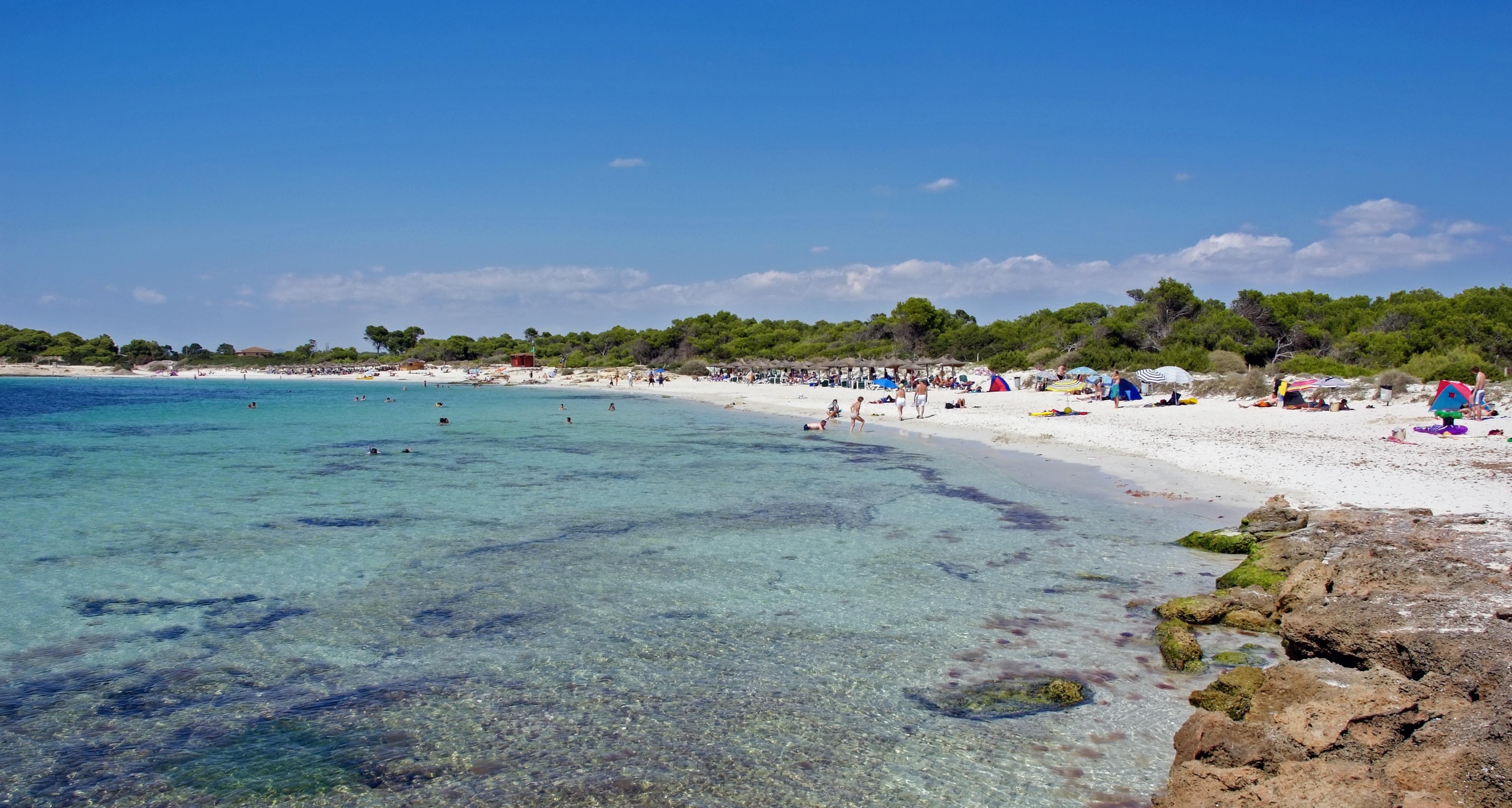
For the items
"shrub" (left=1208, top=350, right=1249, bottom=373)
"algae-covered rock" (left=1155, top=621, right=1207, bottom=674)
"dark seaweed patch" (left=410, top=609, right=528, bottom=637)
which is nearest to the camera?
"algae-covered rock" (left=1155, top=621, right=1207, bottom=674)

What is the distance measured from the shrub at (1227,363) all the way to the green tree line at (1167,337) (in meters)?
0.07

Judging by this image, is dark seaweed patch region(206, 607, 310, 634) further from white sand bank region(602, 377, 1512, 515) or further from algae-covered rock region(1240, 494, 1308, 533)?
white sand bank region(602, 377, 1512, 515)

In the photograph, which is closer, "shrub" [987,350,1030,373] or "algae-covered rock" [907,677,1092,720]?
"algae-covered rock" [907,677,1092,720]

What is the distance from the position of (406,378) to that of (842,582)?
89.6 metres

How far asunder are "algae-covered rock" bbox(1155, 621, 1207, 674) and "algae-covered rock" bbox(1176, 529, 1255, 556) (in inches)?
145

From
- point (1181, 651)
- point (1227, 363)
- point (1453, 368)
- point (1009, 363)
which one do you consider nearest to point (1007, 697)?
point (1181, 651)

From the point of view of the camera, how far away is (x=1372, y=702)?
3902mm

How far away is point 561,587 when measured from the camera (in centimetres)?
880

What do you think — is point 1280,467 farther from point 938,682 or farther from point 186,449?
point 186,449

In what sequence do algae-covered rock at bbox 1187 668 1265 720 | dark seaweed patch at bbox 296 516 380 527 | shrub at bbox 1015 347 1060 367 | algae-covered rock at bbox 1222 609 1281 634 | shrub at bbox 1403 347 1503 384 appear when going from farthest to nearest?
shrub at bbox 1015 347 1060 367
shrub at bbox 1403 347 1503 384
dark seaweed patch at bbox 296 516 380 527
algae-covered rock at bbox 1222 609 1281 634
algae-covered rock at bbox 1187 668 1265 720

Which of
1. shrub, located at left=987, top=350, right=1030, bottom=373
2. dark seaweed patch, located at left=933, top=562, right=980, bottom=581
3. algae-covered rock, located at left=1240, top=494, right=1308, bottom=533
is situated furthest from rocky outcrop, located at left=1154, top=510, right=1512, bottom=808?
shrub, located at left=987, top=350, right=1030, bottom=373

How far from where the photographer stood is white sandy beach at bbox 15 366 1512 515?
38.8 ft

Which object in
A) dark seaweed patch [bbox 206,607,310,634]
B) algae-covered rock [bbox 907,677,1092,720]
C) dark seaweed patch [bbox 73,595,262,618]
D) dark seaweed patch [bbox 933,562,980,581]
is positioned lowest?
dark seaweed patch [bbox 206,607,310,634]

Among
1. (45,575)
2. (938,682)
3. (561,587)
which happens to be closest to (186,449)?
(45,575)
